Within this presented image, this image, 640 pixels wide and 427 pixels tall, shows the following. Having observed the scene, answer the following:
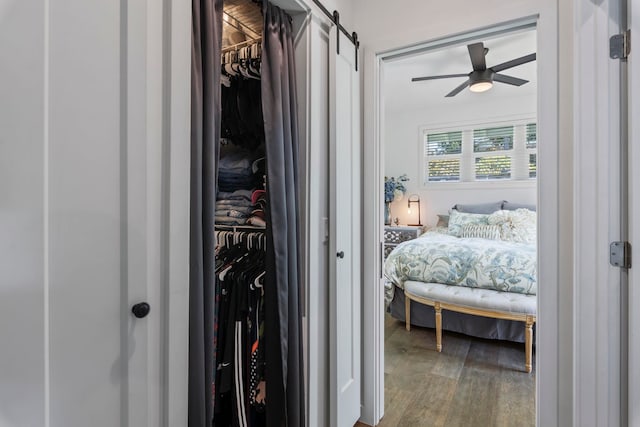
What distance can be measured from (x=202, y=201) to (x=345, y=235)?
87 centimetres

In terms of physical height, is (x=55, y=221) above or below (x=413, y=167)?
below

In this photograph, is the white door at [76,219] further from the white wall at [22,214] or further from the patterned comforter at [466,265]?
the patterned comforter at [466,265]

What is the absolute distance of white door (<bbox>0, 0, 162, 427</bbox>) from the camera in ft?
1.71

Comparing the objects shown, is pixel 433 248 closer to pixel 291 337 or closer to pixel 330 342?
pixel 330 342

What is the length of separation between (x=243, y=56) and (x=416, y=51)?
0.98 metres

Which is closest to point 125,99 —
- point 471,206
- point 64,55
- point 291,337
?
point 64,55

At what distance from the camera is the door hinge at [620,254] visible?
1.05 metres

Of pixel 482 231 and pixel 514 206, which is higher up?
pixel 514 206

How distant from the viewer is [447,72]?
376 centimetres

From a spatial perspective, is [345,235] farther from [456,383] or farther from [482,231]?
[482,231]

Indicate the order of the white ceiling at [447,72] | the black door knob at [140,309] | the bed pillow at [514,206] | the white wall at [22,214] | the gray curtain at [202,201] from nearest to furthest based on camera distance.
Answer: the white wall at [22,214]
the black door knob at [140,309]
the gray curtain at [202,201]
the white ceiling at [447,72]
the bed pillow at [514,206]

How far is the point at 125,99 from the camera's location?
675 millimetres

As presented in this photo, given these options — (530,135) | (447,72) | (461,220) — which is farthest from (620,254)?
(530,135)

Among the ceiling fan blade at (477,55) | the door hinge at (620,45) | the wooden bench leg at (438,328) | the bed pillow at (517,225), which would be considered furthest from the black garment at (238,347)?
the bed pillow at (517,225)
